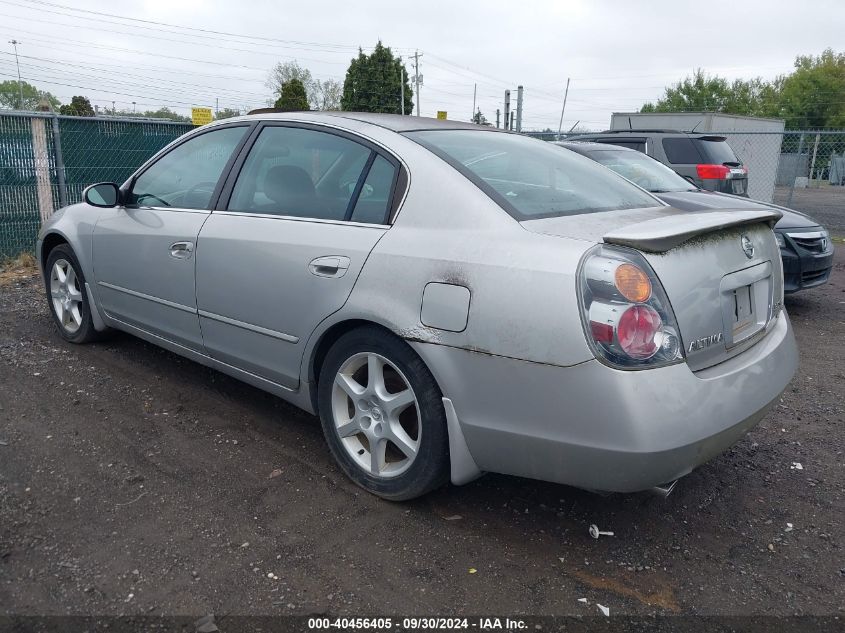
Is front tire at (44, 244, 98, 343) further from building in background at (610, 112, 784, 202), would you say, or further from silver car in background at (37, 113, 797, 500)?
building in background at (610, 112, 784, 202)

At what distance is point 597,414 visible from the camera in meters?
2.27

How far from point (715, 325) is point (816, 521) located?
110 centimetres

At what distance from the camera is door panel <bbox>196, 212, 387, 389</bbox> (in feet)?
9.80

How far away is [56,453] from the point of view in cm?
339

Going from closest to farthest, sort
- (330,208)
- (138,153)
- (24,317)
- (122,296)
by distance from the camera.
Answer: (330,208) → (122,296) → (24,317) → (138,153)

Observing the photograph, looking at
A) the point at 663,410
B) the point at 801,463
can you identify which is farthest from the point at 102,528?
the point at 801,463

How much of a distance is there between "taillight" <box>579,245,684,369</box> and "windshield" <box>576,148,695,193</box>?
490 centimetres

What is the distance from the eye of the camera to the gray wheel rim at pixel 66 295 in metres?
4.94

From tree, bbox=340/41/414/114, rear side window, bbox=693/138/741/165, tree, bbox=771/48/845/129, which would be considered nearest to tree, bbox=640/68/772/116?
tree, bbox=771/48/845/129

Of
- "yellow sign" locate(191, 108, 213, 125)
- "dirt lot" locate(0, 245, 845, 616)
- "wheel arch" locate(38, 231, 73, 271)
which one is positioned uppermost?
"yellow sign" locate(191, 108, 213, 125)

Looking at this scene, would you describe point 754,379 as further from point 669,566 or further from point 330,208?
point 330,208

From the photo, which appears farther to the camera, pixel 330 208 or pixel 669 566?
pixel 330 208

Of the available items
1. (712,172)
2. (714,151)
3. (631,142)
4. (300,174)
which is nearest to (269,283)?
(300,174)

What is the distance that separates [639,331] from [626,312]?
3.0 inches
